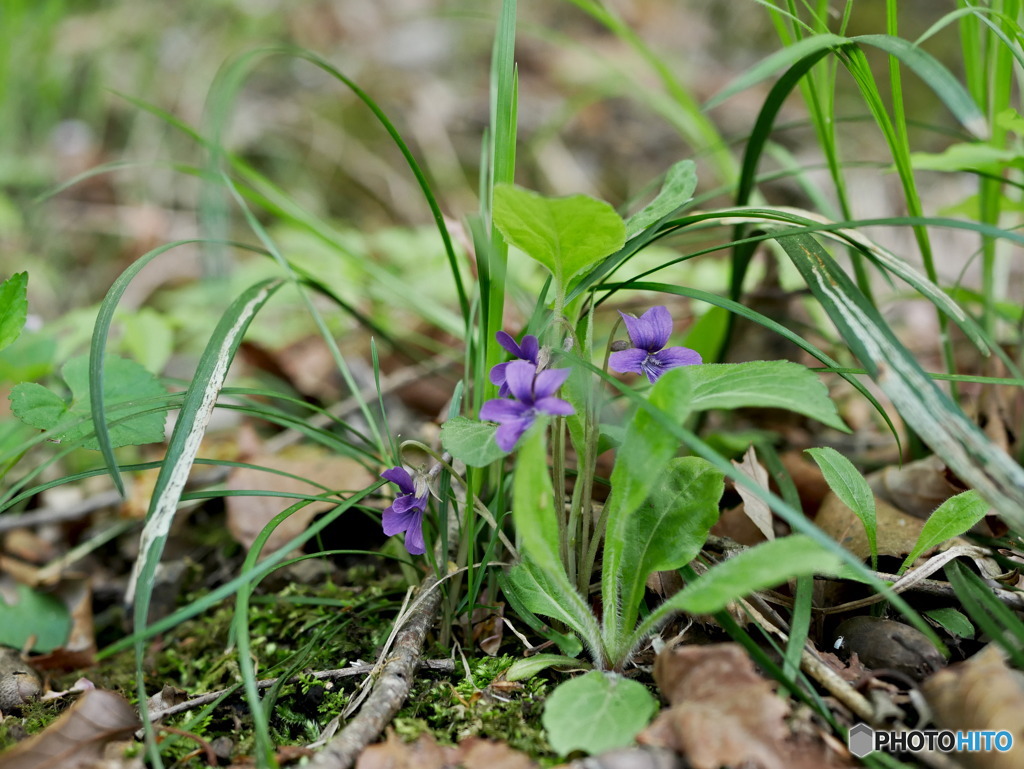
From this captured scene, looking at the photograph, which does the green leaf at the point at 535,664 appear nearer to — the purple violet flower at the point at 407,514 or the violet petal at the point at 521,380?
the purple violet flower at the point at 407,514

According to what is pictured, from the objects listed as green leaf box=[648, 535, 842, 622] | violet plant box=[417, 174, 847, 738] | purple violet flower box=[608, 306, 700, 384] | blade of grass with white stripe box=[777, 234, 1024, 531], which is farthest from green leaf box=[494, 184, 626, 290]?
green leaf box=[648, 535, 842, 622]

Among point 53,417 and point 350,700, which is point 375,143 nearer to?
point 53,417

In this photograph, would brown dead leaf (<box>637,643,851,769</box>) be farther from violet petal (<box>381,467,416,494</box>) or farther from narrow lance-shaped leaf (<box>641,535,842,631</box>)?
violet petal (<box>381,467,416,494</box>)

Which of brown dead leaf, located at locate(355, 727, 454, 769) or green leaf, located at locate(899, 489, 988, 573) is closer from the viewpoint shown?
brown dead leaf, located at locate(355, 727, 454, 769)

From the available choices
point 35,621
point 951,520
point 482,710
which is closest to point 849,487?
point 951,520

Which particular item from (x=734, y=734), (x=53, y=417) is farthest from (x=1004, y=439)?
(x=53, y=417)

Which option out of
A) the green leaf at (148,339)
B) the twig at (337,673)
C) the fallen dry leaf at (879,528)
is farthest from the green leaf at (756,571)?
the green leaf at (148,339)
